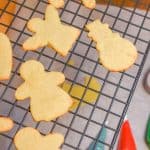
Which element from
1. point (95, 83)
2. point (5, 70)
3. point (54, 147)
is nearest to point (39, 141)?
point (54, 147)

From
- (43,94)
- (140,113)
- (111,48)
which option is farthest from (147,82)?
(43,94)

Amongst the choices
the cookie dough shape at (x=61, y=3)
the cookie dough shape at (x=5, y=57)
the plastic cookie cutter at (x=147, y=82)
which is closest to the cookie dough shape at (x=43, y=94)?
the cookie dough shape at (x=5, y=57)

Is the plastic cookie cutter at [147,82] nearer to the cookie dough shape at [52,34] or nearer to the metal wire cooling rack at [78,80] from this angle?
the metal wire cooling rack at [78,80]

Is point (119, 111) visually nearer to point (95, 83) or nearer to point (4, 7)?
point (95, 83)

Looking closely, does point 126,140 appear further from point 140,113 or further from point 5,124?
point 5,124

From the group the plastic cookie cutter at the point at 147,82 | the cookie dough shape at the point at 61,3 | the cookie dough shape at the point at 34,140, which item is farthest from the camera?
the plastic cookie cutter at the point at 147,82

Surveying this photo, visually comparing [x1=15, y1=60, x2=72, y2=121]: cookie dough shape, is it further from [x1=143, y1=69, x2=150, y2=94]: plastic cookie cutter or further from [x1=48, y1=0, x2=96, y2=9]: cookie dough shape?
[x1=143, y1=69, x2=150, y2=94]: plastic cookie cutter
